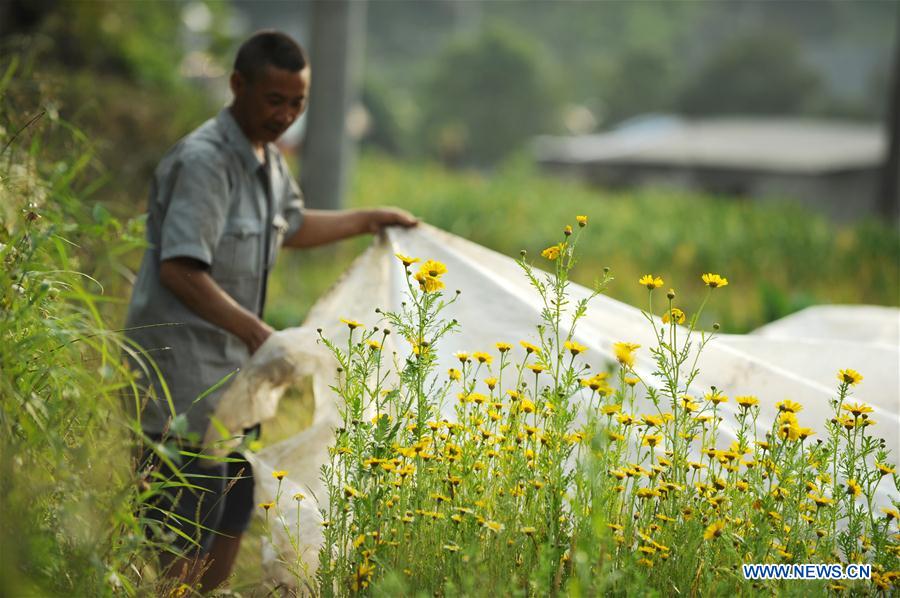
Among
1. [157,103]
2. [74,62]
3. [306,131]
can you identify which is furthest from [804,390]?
[74,62]

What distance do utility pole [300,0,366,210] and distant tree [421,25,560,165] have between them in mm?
68443

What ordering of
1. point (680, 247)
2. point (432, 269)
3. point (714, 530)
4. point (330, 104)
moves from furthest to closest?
1. point (680, 247)
2. point (330, 104)
3. point (432, 269)
4. point (714, 530)

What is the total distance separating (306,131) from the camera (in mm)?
8547

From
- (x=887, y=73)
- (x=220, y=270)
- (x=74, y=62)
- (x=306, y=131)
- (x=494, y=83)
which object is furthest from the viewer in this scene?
(x=494, y=83)

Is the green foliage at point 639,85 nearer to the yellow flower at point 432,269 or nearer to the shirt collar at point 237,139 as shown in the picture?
the shirt collar at point 237,139

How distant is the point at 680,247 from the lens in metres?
8.90

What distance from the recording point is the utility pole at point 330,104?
8.13 m

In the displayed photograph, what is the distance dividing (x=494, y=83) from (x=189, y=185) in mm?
80331

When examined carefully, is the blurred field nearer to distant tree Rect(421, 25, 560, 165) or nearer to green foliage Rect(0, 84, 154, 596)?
green foliage Rect(0, 84, 154, 596)

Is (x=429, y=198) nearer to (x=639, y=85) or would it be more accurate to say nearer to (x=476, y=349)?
(x=476, y=349)

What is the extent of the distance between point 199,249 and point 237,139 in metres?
0.40

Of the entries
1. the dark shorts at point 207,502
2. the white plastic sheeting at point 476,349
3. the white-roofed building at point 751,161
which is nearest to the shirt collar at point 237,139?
the white plastic sheeting at point 476,349

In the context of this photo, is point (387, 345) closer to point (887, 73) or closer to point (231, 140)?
point (231, 140)

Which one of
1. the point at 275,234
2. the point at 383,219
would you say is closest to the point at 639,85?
the point at 383,219
